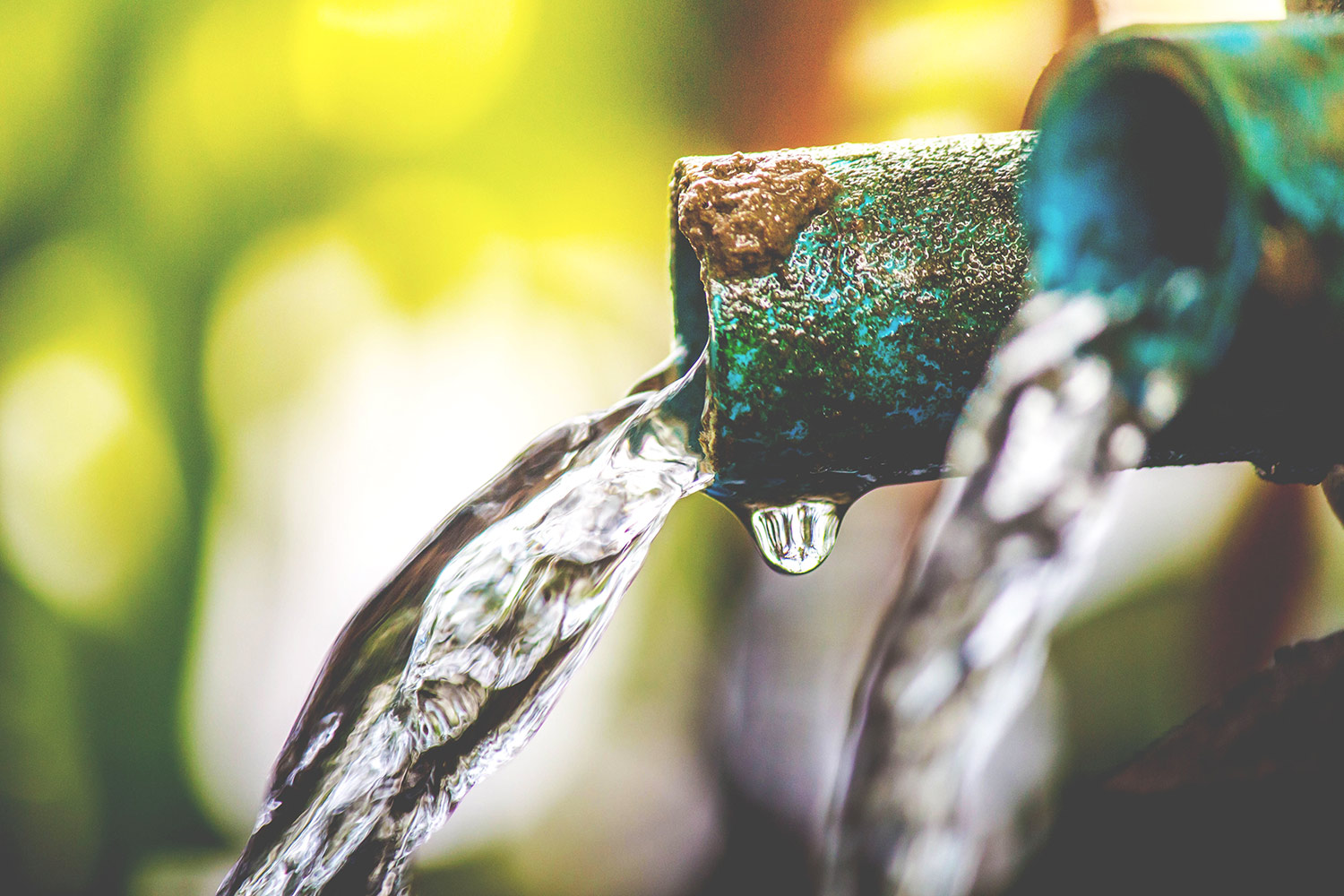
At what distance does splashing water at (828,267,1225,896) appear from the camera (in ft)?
1.96

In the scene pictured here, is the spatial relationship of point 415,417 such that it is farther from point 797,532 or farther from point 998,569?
point 998,569

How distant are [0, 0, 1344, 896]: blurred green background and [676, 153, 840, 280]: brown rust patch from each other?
62.1 inches

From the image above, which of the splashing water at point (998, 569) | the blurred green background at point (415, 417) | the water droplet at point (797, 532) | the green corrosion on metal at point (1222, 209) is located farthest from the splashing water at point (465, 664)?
the blurred green background at point (415, 417)

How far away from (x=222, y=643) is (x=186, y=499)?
303 mm

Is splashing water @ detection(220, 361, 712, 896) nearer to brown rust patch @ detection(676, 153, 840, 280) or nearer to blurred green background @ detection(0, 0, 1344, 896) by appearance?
brown rust patch @ detection(676, 153, 840, 280)

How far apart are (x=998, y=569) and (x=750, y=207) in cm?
27

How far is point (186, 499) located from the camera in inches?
86.4

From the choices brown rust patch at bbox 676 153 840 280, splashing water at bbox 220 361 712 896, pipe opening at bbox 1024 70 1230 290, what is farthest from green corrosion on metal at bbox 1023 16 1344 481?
splashing water at bbox 220 361 712 896

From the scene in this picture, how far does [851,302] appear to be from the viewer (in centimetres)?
68

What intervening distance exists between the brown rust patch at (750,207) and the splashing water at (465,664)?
146 mm

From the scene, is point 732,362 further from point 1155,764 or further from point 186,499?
point 186,499

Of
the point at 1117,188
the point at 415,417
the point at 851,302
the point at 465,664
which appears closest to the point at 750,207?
the point at 851,302

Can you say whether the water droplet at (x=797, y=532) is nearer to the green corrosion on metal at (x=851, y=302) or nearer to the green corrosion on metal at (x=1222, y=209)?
the green corrosion on metal at (x=851, y=302)

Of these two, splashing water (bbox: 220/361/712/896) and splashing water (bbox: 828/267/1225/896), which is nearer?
splashing water (bbox: 828/267/1225/896)
